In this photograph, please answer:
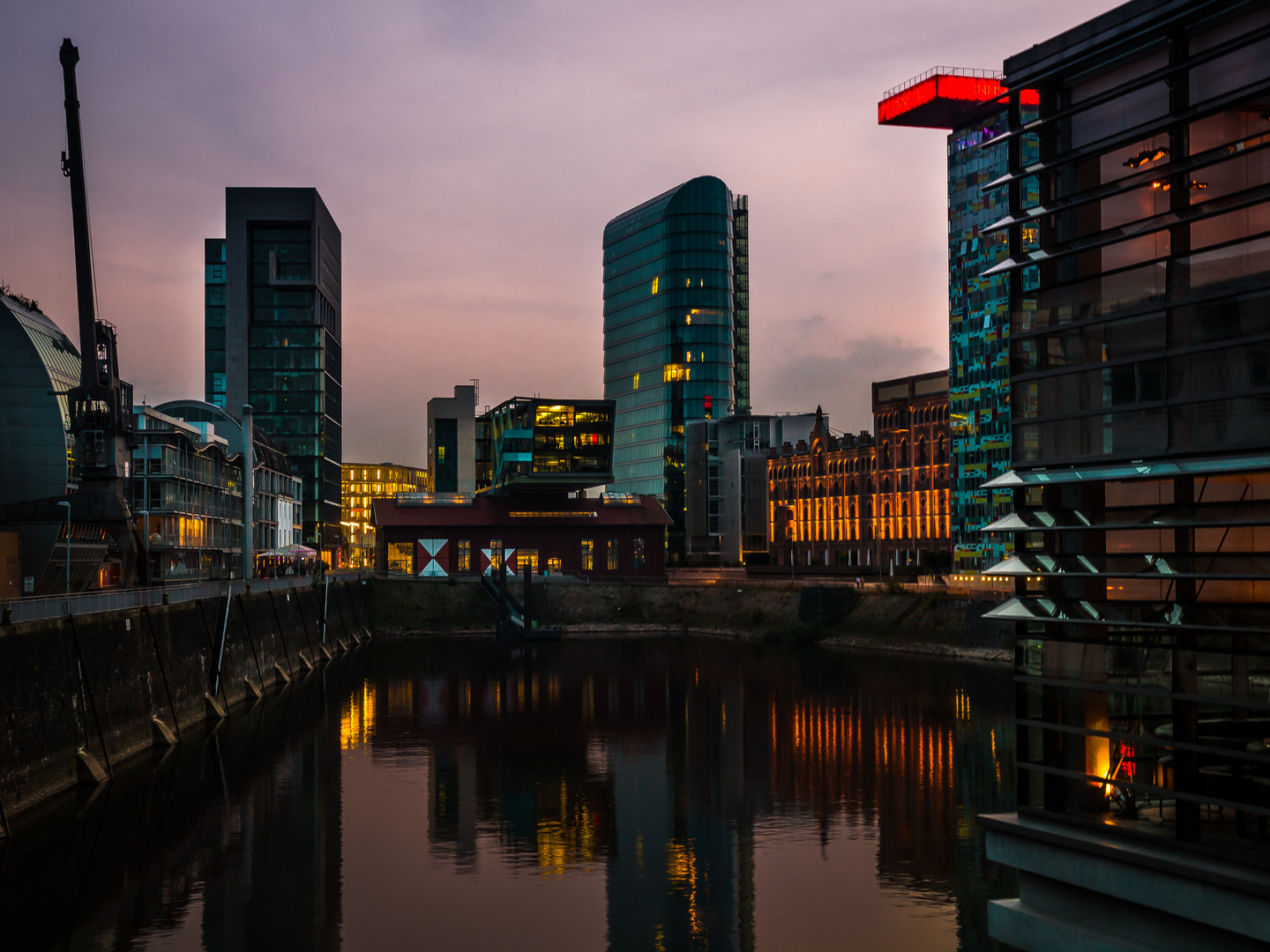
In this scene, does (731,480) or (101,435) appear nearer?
(101,435)

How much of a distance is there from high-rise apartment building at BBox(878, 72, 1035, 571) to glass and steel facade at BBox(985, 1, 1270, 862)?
99.3 m

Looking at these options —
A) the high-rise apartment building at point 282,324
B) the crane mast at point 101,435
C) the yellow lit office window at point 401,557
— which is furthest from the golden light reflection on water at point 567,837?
the high-rise apartment building at point 282,324

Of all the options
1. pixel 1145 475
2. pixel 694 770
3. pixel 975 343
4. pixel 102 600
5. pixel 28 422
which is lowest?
pixel 694 770

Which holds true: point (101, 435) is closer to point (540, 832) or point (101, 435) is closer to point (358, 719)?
point (358, 719)

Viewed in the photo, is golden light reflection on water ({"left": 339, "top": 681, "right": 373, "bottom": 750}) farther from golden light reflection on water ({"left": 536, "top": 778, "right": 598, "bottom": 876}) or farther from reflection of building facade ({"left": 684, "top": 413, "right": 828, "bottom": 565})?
reflection of building facade ({"left": 684, "top": 413, "right": 828, "bottom": 565})

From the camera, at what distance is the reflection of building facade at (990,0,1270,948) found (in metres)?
19.2

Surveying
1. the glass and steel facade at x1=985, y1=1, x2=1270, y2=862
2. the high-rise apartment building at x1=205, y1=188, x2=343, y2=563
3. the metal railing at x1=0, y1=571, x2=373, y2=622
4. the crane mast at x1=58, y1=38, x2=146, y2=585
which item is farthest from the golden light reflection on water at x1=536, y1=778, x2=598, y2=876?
the high-rise apartment building at x1=205, y1=188, x2=343, y2=563

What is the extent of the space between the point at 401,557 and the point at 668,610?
31.6 metres

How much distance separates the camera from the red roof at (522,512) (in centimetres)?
13700

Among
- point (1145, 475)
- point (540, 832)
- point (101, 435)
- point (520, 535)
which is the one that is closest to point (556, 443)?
point (520, 535)

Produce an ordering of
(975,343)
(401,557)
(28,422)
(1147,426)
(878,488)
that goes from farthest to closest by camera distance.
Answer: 1. (878,488)
2. (401,557)
3. (975,343)
4. (28,422)
5. (1147,426)

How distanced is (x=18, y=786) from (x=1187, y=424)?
3160cm

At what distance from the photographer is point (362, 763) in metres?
51.1

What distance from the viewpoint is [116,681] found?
148 ft
